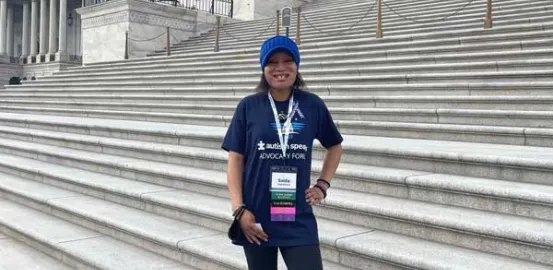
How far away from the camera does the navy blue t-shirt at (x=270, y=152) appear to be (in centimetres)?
228

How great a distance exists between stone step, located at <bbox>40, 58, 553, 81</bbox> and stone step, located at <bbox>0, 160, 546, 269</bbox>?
4337 mm

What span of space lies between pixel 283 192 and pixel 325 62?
26.3 ft

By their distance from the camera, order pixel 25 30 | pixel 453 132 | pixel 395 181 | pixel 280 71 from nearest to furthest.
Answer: pixel 280 71
pixel 395 181
pixel 453 132
pixel 25 30

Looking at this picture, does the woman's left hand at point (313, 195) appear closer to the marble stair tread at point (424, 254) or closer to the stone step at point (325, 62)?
the marble stair tread at point (424, 254)

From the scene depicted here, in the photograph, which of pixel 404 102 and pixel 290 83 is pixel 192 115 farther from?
pixel 290 83

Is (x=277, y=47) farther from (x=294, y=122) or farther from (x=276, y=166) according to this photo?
(x=276, y=166)

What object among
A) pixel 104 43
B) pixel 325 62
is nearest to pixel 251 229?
pixel 325 62

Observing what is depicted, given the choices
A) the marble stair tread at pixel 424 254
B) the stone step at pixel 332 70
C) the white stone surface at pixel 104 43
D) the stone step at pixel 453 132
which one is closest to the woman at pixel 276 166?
the marble stair tread at pixel 424 254

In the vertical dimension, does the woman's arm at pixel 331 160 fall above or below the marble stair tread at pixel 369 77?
below

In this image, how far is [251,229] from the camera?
226 centimetres

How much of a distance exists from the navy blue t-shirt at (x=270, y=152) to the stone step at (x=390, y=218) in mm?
1453

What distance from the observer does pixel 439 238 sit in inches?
140

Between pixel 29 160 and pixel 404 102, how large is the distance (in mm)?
5684

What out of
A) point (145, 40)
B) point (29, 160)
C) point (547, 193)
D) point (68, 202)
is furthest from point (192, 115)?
point (145, 40)
